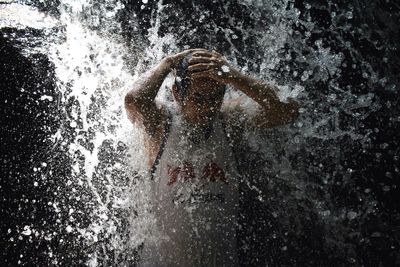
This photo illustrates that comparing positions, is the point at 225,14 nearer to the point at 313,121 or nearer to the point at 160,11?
the point at 160,11

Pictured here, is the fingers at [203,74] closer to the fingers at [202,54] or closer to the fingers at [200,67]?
the fingers at [200,67]

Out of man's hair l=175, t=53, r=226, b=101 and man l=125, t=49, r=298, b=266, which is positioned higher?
man's hair l=175, t=53, r=226, b=101

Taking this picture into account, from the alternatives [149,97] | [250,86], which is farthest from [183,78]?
[250,86]

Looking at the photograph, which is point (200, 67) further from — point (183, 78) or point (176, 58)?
point (176, 58)

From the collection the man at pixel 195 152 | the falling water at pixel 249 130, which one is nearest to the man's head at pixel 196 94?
the man at pixel 195 152

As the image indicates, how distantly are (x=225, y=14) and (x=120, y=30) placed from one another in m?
1.14

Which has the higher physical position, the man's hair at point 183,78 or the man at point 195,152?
the man's hair at point 183,78

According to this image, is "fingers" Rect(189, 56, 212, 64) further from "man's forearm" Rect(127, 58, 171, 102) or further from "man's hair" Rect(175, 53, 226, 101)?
"man's forearm" Rect(127, 58, 171, 102)

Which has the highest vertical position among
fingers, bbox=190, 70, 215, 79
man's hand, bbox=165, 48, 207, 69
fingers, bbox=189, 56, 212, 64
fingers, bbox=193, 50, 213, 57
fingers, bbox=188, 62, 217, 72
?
man's hand, bbox=165, 48, 207, 69

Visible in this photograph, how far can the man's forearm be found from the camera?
2316mm

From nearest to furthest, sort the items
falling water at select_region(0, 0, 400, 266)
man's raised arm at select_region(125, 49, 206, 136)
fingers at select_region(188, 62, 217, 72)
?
fingers at select_region(188, 62, 217, 72), man's raised arm at select_region(125, 49, 206, 136), falling water at select_region(0, 0, 400, 266)

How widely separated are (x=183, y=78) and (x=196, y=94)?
5.4 inches

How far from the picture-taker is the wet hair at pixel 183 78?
226 centimetres

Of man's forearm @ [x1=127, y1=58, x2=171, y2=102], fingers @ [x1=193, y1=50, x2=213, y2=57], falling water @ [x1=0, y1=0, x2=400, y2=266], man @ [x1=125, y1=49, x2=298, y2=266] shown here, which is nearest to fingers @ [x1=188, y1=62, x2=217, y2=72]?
man @ [x1=125, y1=49, x2=298, y2=266]
